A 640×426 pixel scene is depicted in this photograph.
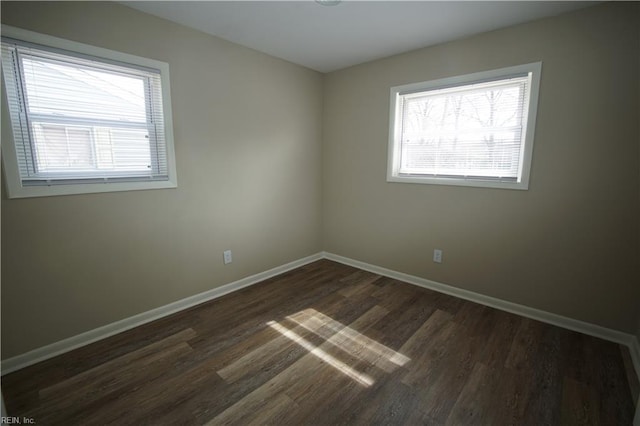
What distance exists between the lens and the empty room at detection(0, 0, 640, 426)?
5.71 feet

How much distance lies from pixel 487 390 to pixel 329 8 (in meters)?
2.74

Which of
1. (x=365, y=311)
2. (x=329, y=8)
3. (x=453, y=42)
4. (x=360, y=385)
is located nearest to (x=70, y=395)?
(x=360, y=385)

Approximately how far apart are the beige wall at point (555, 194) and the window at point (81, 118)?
86.9 inches

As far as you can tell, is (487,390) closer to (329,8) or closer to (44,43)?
(329,8)

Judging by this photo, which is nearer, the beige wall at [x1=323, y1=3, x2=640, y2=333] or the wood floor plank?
the wood floor plank

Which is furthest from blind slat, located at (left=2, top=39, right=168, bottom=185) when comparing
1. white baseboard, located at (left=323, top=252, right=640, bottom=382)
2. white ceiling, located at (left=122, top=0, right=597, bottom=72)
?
white baseboard, located at (left=323, top=252, right=640, bottom=382)

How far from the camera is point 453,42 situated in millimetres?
2648

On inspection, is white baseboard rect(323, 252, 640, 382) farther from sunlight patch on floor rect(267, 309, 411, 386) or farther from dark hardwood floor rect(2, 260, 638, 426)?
sunlight patch on floor rect(267, 309, 411, 386)

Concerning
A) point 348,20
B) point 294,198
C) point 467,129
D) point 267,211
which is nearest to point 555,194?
point 467,129

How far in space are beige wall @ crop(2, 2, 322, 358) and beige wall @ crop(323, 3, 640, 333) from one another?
1146 millimetres

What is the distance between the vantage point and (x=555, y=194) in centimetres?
229

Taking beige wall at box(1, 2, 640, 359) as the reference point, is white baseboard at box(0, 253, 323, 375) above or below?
below

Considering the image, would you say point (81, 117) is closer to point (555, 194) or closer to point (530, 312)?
point (555, 194)

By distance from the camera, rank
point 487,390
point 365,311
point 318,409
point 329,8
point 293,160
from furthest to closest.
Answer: point 293,160
point 365,311
point 329,8
point 487,390
point 318,409
